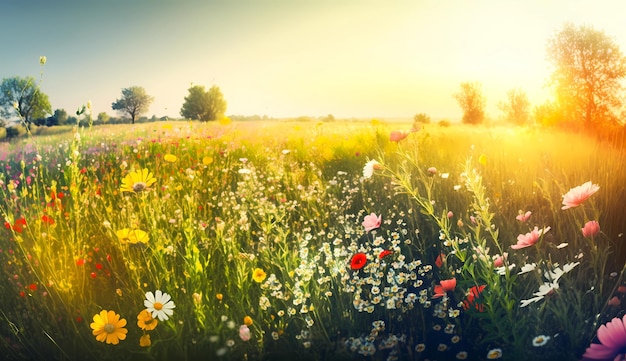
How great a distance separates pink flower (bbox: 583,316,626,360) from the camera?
5.16ft

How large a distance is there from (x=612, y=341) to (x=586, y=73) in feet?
61.5

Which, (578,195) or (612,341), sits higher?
(578,195)

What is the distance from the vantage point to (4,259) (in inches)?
123

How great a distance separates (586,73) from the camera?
17391 mm

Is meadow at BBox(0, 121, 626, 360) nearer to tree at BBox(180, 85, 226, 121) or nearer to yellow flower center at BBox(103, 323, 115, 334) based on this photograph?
yellow flower center at BBox(103, 323, 115, 334)

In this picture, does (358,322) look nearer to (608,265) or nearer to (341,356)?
(341,356)

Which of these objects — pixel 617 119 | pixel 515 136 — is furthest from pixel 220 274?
pixel 617 119

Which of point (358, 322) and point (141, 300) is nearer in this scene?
point (358, 322)

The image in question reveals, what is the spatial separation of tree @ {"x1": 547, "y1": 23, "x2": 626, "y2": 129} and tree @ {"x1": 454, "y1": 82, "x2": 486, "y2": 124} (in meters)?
16.1

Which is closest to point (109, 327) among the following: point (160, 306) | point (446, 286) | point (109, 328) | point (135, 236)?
point (109, 328)

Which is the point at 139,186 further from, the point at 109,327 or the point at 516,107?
the point at 516,107

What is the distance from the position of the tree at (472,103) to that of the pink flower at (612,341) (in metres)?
34.0

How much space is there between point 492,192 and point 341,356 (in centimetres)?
209

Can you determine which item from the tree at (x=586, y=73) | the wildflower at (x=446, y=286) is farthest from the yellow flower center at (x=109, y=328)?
the tree at (x=586, y=73)
